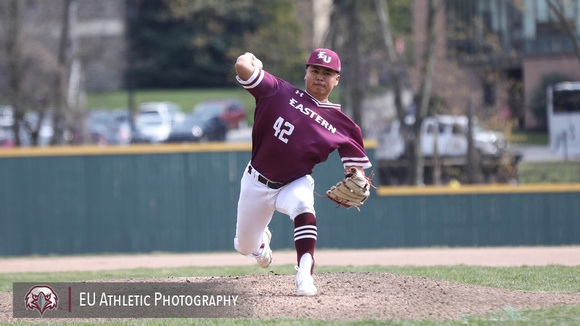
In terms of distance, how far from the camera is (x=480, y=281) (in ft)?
21.2

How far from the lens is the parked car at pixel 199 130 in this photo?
875 inches

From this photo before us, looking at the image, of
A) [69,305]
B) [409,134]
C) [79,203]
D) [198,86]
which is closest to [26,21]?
[79,203]

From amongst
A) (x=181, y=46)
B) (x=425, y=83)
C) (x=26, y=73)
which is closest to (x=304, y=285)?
(x=425, y=83)

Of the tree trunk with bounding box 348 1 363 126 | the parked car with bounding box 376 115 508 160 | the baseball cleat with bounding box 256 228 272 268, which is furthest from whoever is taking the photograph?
the tree trunk with bounding box 348 1 363 126

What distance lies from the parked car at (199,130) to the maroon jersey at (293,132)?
1642 centimetres

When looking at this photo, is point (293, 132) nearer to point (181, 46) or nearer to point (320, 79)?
point (320, 79)

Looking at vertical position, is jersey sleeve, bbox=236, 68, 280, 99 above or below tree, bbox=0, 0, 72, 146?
below

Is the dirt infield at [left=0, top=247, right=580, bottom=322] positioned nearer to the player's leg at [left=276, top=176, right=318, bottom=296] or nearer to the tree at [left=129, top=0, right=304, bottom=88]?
the player's leg at [left=276, top=176, right=318, bottom=296]

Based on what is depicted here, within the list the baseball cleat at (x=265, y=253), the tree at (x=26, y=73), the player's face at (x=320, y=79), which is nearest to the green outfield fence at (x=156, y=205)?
the tree at (x=26, y=73)

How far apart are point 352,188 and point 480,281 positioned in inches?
69.4

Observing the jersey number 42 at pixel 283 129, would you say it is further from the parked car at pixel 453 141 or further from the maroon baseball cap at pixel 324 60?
the parked car at pixel 453 141
